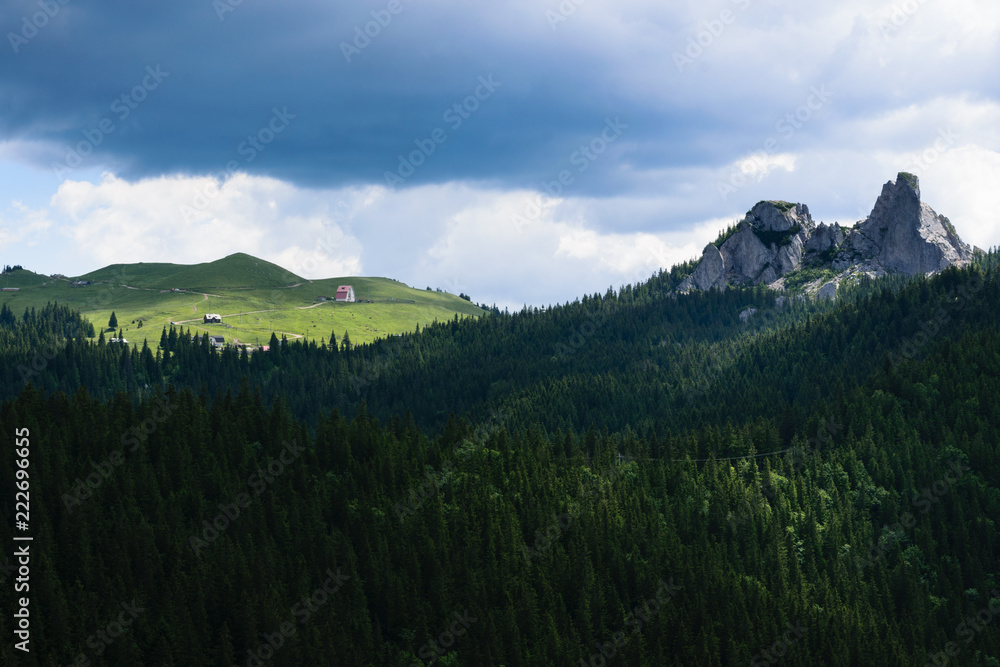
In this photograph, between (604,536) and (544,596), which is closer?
(544,596)

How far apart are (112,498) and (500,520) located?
6708 cm

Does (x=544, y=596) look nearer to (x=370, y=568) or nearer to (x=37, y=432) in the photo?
(x=370, y=568)

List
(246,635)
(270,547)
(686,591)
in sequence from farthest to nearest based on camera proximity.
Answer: (686,591) → (270,547) → (246,635)

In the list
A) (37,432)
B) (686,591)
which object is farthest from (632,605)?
(37,432)

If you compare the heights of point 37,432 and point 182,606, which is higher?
point 37,432

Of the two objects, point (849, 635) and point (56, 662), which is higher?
point (56, 662)

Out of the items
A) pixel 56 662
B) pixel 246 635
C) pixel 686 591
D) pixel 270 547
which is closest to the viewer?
pixel 56 662

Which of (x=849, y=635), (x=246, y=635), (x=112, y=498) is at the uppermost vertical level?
(x=112, y=498)

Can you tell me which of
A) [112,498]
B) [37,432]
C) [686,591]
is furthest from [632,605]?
[37,432]

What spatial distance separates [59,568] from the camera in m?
160

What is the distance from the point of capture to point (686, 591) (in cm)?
18938

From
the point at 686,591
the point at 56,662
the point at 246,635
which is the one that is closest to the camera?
the point at 56,662

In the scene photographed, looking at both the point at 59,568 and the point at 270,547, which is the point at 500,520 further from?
the point at 59,568

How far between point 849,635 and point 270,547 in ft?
322
